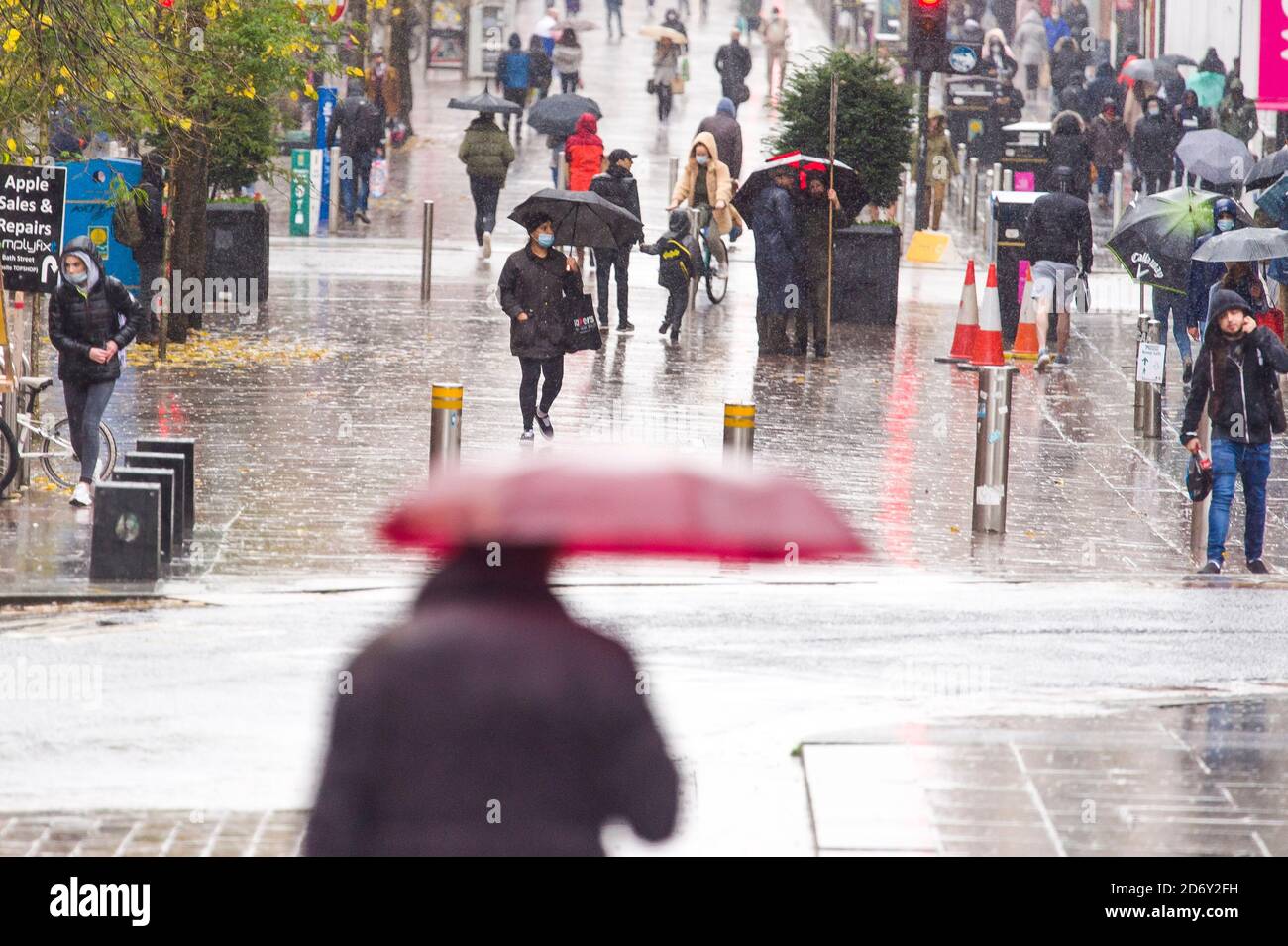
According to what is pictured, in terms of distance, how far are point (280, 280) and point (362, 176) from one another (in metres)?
5.77

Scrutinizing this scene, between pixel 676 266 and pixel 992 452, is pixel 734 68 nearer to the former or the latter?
pixel 676 266

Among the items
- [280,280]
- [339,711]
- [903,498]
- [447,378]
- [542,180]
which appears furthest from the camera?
[542,180]

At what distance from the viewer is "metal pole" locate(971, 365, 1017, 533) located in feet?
41.0

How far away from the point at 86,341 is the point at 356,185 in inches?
662

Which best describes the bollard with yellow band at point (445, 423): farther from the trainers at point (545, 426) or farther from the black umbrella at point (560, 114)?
the black umbrella at point (560, 114)

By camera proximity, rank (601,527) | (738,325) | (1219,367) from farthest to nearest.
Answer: (738,325) → (1219,367) → (601,527)

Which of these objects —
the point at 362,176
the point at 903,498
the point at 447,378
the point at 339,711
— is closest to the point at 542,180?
the point at 362,176

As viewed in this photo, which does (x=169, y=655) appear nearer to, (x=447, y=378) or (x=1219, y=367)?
(x=1219, y=367)

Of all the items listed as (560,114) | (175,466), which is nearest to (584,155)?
(560,114)

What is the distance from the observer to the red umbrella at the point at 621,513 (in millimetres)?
3465

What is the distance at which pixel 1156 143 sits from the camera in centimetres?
3116

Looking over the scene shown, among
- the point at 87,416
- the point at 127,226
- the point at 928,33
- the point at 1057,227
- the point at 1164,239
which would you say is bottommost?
the point at 87,416

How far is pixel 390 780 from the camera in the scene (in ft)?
12.0

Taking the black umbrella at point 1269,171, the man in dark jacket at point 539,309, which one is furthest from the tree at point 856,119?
the man in dark jacket at point 539,309
